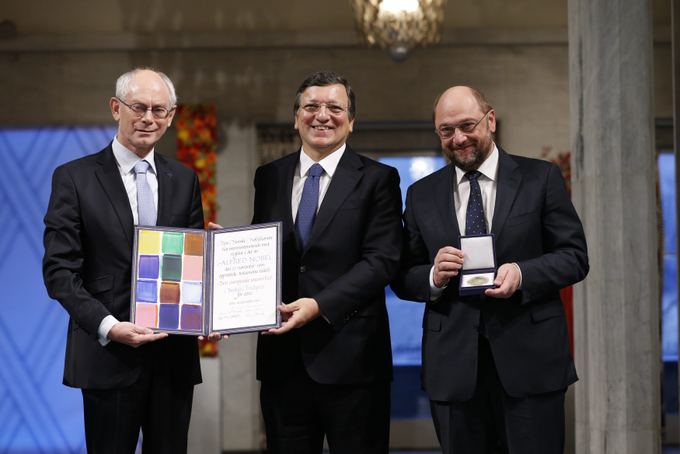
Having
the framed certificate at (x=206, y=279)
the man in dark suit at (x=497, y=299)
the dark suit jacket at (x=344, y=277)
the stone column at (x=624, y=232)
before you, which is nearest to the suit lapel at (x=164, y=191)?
the framed certificate at (x=206, y=279)

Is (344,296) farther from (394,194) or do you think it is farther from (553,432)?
(553,432)

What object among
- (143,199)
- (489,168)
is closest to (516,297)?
(489,168)

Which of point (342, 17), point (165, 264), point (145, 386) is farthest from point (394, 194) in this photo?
point (342, 17)

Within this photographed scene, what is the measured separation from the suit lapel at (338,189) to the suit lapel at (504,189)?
46cm

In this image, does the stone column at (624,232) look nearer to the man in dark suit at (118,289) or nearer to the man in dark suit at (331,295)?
the man in dark suit at (331,295)

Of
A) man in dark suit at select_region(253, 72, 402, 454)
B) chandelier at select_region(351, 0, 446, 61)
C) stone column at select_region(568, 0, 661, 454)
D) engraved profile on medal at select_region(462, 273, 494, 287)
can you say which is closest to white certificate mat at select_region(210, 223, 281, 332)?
man in dark suit at select_region(253, 72, 402, 454)

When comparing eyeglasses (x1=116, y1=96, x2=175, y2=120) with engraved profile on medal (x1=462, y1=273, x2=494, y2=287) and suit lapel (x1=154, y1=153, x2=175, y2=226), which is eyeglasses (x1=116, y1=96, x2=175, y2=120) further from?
engraved profile on medal (x1=462, y1=273, x2=494, y2=287)

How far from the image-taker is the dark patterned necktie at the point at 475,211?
3049 mm

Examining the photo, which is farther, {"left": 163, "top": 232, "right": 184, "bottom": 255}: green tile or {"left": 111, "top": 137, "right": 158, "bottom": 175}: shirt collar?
{"left": 111, "top": 137, "right": 158, "bottom": 175}: shirt collar

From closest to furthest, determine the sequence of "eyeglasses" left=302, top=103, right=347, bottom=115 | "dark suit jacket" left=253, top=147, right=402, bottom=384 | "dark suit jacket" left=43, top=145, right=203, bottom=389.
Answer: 1. "dark suit jacket" left=43, top=145, right=203, bottom=389
2. "dark suit jacket" left=253, top=147, right=402, bottom=384
3. "eyeglasses" left=302, top=103, right=347, bottom=115

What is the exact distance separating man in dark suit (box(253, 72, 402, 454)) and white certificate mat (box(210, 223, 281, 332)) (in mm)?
100

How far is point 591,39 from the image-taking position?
436 centimetres

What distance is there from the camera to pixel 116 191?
3.12 metres

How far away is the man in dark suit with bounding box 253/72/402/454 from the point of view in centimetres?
313
